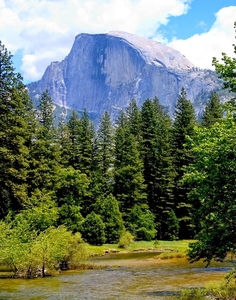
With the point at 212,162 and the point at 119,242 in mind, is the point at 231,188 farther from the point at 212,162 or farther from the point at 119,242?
the point at 119,242

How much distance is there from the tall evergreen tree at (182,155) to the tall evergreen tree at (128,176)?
5.41 m

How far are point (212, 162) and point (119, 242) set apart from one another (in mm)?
38350

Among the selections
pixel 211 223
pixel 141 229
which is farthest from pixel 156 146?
pixel 211 223

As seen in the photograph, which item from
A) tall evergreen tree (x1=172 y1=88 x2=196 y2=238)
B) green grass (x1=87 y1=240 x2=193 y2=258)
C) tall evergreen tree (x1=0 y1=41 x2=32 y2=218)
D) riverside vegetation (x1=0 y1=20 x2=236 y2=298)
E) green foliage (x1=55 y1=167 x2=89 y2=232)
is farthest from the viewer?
tall evergreen tree (x1=172 y1=88 x2=196 y2=238)

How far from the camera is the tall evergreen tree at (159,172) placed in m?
68.6

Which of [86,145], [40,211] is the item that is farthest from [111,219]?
[86,145]

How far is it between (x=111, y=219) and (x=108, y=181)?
1458 centimetres

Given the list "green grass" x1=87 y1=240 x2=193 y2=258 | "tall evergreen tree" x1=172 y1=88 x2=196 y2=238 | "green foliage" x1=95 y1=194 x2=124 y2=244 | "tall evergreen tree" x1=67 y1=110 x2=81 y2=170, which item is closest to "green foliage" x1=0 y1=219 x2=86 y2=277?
"green grass" x1=87 y1=240 x2=193 y2=258

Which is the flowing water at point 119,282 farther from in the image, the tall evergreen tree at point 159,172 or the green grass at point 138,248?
the tall evergreen tree at point 159,172

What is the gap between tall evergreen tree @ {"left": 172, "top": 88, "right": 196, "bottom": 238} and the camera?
218 feet

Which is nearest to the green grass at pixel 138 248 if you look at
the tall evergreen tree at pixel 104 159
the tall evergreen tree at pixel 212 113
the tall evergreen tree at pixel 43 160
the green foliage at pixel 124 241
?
the green foliage at pixel 124 241

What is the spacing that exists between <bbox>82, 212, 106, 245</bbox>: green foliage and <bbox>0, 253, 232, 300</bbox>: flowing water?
50.8 ft

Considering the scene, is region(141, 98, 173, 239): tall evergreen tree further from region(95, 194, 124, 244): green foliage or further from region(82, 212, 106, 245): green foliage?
region(82, 212, 106, 245): green foliage

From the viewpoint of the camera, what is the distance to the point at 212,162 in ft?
53.7
